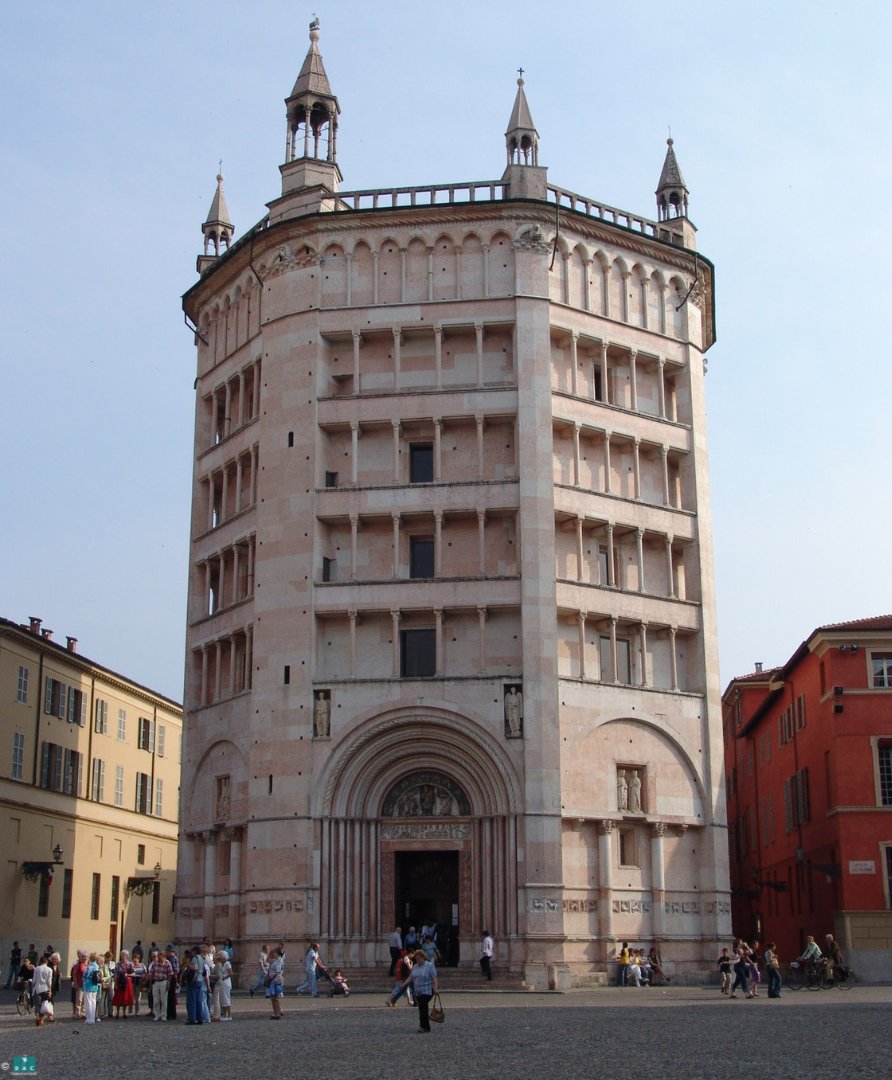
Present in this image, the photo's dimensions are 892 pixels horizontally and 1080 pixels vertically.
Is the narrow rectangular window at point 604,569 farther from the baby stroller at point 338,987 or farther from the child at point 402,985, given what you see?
the baby stroller at point 338,987

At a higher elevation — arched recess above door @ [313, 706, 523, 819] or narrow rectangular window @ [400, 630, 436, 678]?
narrow rectangular window @ [400, 630, 436, 678]

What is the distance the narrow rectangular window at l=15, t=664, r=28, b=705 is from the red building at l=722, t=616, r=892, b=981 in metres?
32.2

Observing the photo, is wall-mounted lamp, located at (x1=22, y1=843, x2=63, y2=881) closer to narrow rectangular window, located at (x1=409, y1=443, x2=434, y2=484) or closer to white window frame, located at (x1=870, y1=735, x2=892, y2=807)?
narrow rectangular window, located at (x1=409, y1=443, x2=434, y2=484)

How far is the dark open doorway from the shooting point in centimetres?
4572

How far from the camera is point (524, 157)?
5075 cm

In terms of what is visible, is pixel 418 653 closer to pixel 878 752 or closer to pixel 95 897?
pixel 878 752

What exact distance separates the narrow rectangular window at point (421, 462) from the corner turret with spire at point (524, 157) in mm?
9477

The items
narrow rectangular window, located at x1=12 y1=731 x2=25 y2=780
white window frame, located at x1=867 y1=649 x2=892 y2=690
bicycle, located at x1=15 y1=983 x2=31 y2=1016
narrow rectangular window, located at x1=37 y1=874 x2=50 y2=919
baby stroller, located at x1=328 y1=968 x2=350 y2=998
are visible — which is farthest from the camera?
narrow rectangular window, located at x1=37 y1=874 x2=50 y2=919

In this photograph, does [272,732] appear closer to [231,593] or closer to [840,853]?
[231,593]

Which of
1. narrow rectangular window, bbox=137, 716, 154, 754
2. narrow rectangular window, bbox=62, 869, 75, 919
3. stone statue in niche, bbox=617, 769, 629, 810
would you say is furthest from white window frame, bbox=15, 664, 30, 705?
stone statue in niche, bbox=617, 769, 629, 810

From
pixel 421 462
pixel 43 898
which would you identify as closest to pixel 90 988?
pixel 421 462

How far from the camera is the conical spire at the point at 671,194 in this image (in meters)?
55.6

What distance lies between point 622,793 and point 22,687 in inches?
1068

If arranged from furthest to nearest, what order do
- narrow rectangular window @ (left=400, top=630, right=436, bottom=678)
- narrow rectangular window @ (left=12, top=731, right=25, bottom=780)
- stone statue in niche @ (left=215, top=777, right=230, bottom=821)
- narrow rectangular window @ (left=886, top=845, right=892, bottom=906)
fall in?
narrow rectangular window @ (left=12, top=731, right=25, bottom=780)
narrow rectangular window @ (left=886, top=845, right=892, bottom=906)
stone statue in niche @ (left=215, top=777, right=230, bottom=821)
narrow rectangular window @ (left=400, top=630, right=436, bottom=678)
